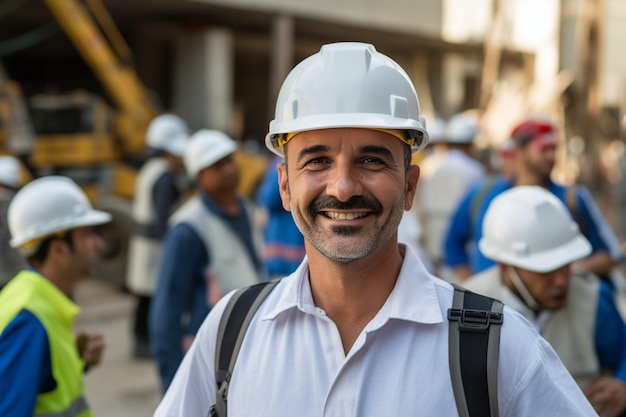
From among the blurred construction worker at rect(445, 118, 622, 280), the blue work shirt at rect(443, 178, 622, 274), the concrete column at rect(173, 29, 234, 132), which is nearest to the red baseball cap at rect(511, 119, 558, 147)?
the blurred construction worker at rect(445, 118, 622, 280)

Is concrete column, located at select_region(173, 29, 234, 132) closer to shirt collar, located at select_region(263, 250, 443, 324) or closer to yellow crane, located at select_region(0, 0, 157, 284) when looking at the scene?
yellow crane, located at select_region(0, 0, 157, 284)

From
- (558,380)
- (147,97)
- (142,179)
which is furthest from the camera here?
(147,97)

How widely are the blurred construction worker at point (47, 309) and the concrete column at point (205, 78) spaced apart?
15164mm

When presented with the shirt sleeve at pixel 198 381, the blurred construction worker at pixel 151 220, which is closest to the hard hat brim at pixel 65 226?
the shirt sleeve at pixel 198 381

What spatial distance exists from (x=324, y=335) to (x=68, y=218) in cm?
173

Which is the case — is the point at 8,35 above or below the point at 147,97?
above

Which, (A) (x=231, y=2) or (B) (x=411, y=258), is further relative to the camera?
(A) (x=231, y=2)

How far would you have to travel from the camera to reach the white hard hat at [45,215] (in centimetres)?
337

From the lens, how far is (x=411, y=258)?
210 cm

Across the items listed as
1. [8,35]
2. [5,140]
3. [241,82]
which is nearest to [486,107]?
[241,82]

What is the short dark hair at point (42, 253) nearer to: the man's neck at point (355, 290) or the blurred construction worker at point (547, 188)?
the man's neck at point (355, 290)

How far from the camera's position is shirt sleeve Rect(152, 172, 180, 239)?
25.2ft

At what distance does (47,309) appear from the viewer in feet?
9.81

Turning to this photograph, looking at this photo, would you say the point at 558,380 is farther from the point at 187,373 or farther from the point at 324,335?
the point at 187,373
